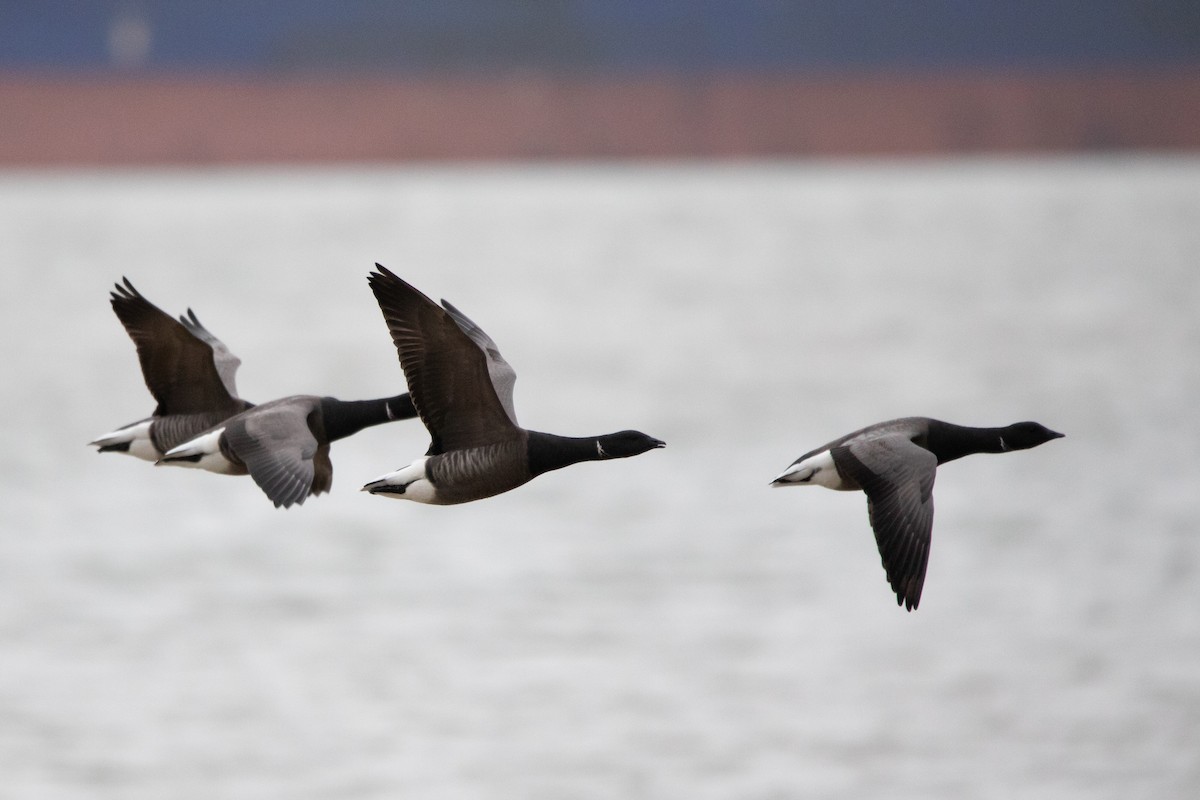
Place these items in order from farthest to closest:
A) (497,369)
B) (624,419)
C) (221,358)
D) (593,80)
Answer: (593,80), (624,419), (221,358), (497,369)

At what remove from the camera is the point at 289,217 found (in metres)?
111

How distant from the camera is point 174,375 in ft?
19.8

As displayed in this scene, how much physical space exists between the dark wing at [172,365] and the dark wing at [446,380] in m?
0.90

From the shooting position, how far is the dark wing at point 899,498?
16.2ft

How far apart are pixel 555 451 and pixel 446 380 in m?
0.50

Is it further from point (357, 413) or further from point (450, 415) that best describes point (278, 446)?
point (450, 415)

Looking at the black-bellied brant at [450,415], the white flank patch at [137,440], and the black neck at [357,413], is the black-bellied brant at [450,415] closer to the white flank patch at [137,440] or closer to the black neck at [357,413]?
the black neck at [357,413]

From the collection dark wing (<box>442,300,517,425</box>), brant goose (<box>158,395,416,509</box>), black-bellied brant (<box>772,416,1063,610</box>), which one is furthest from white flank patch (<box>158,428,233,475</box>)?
black-bellied brant (<box>772,416,1063,610</box>)

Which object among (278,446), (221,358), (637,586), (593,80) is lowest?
(278,446)

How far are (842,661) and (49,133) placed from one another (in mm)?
59591

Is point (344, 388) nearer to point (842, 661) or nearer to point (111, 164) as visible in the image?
point (842, 661)

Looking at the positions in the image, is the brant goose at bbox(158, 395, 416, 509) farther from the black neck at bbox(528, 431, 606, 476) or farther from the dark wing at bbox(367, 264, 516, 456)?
the black neck at bbox(528, 431, 606, 476)

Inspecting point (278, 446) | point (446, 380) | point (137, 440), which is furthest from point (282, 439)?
point (137, 440)

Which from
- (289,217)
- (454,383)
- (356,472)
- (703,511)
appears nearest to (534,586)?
(703,511)
